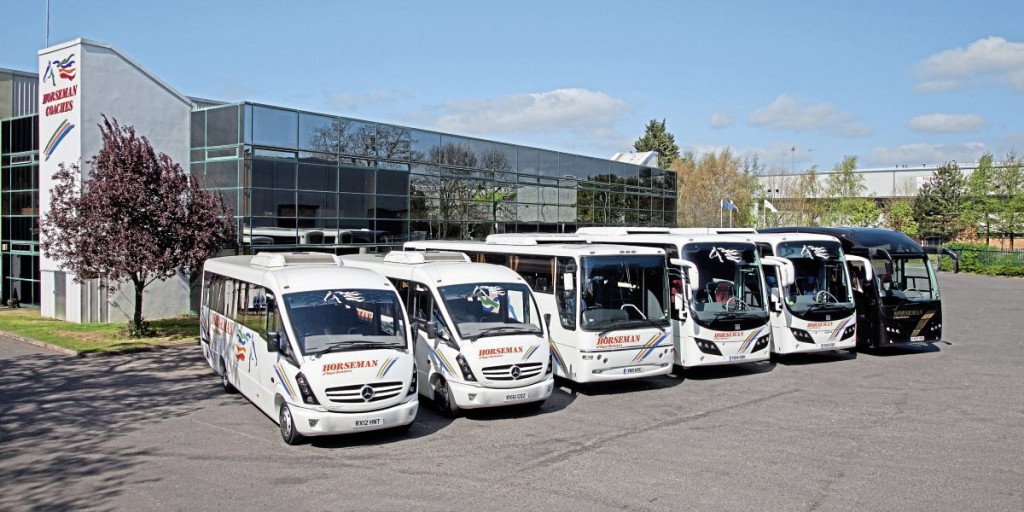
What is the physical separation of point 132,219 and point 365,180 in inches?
344

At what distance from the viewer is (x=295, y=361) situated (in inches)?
413

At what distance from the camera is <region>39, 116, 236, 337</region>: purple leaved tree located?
1944 cm

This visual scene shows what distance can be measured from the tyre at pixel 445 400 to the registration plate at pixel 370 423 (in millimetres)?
1928

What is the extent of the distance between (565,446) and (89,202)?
→ 1471cm

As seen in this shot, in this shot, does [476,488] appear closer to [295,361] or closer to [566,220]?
[295,361]

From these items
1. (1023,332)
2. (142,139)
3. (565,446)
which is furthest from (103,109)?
(1023,332)

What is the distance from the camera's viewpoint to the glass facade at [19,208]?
1089 inches

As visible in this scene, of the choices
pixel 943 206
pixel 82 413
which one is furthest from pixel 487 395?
pixel 943 206

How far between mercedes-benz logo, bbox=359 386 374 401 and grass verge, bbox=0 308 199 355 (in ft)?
35.8

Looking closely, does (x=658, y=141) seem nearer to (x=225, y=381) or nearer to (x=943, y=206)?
(x=943, y=206)

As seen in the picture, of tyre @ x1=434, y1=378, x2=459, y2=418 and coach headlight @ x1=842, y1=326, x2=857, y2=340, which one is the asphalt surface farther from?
coach headlight @ x1=842, y1=326, x2=857, y2=340

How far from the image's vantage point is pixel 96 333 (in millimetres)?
20984

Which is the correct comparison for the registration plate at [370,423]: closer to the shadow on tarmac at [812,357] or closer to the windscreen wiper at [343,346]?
the windscreen wiper at [343,346]

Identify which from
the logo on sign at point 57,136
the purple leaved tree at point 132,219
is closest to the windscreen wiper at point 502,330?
the purple leaved tree at point 132,219
